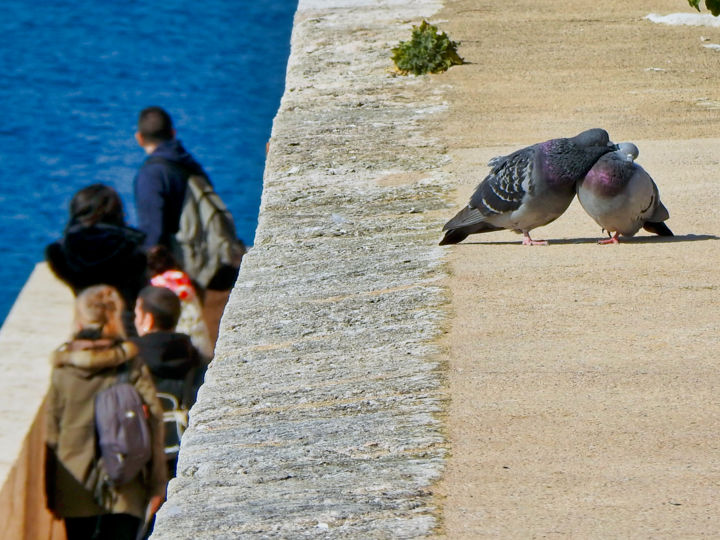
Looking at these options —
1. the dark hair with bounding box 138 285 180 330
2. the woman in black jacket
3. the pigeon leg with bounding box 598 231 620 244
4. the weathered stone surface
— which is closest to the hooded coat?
the dark hair with bounding box 138 285 180 330

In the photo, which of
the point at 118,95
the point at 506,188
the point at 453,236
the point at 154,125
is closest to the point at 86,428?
the point at 453,236

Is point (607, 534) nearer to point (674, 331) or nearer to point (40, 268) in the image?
point (674, 331)

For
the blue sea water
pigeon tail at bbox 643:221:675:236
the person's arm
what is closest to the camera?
pigeon tail at bbox 643:221:675:236

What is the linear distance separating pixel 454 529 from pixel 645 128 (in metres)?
4.27

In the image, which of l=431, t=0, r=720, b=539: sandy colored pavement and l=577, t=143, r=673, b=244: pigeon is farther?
l=577, t=143, r=673, b=244: pigeon

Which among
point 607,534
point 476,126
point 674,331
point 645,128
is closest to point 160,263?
point 476,126

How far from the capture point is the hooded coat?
5.50 meters

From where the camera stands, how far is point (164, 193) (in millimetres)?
6754

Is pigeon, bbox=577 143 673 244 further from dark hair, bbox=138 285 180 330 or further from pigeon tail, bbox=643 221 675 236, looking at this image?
dark hair, bbox=138 285 180 330

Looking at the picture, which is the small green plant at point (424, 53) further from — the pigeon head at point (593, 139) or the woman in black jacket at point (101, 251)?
the pigeon head at point (593, 139)

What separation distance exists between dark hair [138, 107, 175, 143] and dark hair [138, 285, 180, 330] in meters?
1.29

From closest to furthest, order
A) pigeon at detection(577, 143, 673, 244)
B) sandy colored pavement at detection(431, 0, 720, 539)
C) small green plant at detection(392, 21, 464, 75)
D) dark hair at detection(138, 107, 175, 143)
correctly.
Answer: sandy colored pavement at detection(431, 0, 720, 539) → pigeon at detection(577, 143, 673, 244) → dark hair at detection(138, 107, 175, 143) → small green plant at detection(392, 21, 464, 75)

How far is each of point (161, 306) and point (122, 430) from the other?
2.29 ft

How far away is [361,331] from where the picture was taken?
13.0 feet
